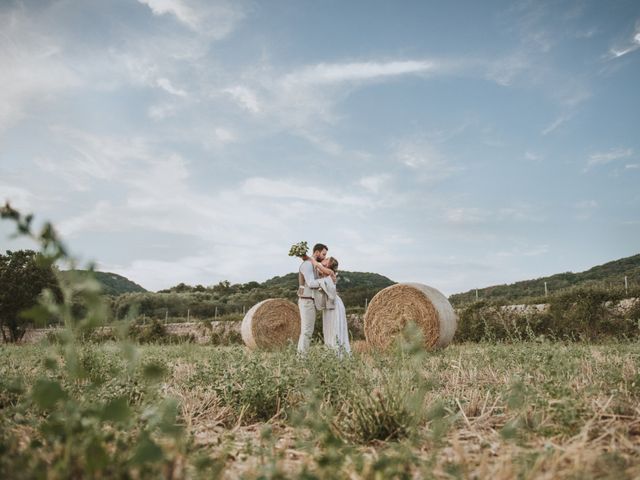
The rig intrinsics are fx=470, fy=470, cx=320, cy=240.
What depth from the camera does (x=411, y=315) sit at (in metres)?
10.8

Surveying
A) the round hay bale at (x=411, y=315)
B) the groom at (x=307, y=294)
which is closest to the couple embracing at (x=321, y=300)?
the groom at (x=307, y=294)

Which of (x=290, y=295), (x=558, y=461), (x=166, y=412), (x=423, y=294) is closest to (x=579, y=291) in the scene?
(x=423, y=294)

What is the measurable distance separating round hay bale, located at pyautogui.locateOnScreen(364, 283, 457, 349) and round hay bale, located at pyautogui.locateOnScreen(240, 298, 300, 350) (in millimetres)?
4166

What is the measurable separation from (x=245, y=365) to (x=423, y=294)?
288 inches

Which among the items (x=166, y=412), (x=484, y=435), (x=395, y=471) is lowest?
(x=484, y=435)

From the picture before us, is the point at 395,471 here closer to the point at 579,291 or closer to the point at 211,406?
the point at 211,406

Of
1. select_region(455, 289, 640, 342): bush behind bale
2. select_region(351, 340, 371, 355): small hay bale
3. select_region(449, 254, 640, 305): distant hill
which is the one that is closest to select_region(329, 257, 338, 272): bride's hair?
select_region(351, 340, 371, 355): small hay bale

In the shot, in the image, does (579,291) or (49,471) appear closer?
(49,471)

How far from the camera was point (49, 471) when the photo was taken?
143cm

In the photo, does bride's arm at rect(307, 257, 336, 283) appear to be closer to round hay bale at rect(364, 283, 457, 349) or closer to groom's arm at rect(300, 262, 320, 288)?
groom's arm at rect(300, 262, 320, 288)

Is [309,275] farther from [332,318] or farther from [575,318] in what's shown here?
[575,318]

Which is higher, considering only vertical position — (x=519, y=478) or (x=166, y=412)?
(x=166, y=412)

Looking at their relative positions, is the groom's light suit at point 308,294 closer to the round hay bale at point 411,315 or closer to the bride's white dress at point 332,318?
the bride's white dress at point 332,318

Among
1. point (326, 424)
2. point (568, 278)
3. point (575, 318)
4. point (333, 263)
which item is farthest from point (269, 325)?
point (568, 278)
